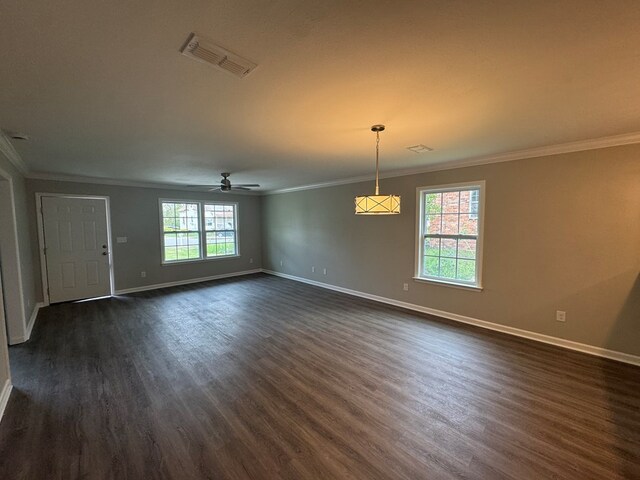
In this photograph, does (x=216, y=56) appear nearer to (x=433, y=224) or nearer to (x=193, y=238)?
(x=433, y=224)

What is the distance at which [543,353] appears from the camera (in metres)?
3.14

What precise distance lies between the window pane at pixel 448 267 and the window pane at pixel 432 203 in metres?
0.80

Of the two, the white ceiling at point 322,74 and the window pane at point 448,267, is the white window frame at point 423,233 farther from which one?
the white ceiling at point 322,74

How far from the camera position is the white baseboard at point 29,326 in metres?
3.46

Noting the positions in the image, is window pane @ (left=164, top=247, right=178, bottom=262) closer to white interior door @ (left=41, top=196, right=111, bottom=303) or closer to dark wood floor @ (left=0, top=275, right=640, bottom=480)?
white interior door @ (left=41, top=196, right=111, bottom=303)

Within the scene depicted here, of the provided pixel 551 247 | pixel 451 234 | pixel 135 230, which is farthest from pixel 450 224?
pixel 135 230

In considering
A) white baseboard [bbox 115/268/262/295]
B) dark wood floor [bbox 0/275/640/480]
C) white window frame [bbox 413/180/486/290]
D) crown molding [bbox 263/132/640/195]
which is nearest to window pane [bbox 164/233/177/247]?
white baseboard [bbox 115/268/262/295]

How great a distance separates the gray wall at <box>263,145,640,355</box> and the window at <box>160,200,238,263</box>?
446 cm

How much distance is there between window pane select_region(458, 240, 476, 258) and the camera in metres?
4.02

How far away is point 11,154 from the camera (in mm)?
3348

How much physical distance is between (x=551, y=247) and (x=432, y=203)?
1.66 metres

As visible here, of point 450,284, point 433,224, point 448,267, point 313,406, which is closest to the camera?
point 313,406

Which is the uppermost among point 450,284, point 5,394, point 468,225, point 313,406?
point 468,225

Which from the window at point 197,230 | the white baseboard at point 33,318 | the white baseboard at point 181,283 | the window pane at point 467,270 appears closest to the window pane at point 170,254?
the window at point 197,230
